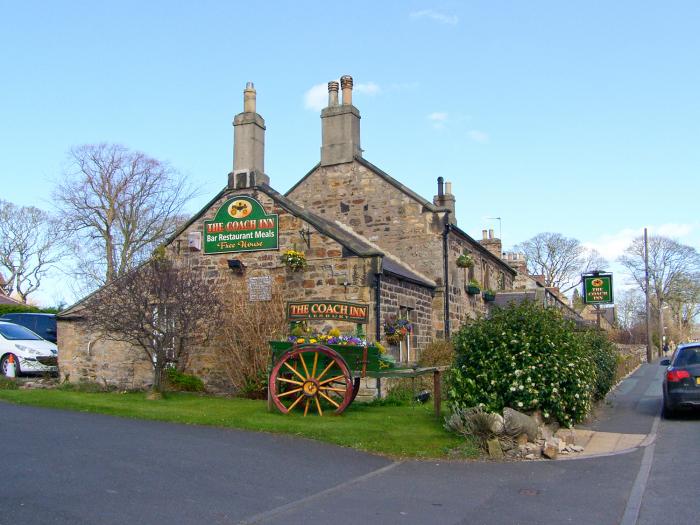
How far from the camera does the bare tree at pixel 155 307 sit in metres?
14.8

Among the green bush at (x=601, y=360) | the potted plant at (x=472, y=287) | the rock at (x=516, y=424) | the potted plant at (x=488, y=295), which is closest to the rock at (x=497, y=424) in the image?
the rock at (x=516, y=424)

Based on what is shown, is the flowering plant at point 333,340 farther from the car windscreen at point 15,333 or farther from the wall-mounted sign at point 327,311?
the car windscreen at point 15,333

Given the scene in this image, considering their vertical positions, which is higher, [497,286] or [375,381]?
[497,286]

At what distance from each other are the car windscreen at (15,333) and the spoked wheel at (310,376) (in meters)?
9.38

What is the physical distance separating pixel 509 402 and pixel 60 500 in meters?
6.64

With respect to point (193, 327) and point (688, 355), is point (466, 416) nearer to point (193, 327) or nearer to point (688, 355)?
point (688, 355)

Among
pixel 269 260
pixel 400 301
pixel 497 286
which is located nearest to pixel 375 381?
pixel 400 301

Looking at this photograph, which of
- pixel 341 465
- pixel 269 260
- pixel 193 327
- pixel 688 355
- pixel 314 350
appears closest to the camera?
pixel 341 465

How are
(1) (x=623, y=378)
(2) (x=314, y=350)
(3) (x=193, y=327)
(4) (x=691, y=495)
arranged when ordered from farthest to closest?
(1) (x=623, y=378), (3) (x=193, y=327), (2) (x=314, y=350), (4) (x=691, y=495)

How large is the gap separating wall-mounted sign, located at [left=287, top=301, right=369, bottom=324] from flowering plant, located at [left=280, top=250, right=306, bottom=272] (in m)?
2.85

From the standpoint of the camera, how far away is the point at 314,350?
503 inches

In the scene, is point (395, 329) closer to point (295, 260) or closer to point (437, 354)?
point (437, 354)

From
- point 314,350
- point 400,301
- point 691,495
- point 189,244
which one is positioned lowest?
point 691,495

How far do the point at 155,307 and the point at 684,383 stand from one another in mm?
10935
